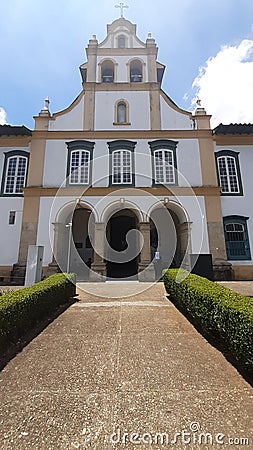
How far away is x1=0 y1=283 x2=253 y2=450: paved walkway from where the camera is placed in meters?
2.34

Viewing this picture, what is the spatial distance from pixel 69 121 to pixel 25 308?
15567mm

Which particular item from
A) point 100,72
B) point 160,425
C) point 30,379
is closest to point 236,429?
point 160,425

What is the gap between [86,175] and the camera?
16.4 metres

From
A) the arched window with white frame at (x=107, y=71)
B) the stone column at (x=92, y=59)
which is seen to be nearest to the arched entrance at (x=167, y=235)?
the arched window with white frame at (x=107, y=71)

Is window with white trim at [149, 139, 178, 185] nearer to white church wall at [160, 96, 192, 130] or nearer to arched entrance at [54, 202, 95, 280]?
white church wall at [160, 96, 192, 130]

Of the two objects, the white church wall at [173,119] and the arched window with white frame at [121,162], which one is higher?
the white church wall at [173,119]

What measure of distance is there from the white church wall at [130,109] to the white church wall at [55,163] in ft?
10.0

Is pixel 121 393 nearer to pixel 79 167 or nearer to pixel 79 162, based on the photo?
pixel 79 167

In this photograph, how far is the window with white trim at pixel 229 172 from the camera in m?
16.6

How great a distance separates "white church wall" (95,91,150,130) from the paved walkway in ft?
50.3

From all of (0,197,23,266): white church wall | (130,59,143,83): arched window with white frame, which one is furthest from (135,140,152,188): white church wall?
(0,197,23,266): white church wall

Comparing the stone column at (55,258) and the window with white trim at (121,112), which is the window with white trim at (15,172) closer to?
the stone column at (55,258)

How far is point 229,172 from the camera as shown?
16938 mm

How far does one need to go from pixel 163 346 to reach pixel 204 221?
1186 cm
